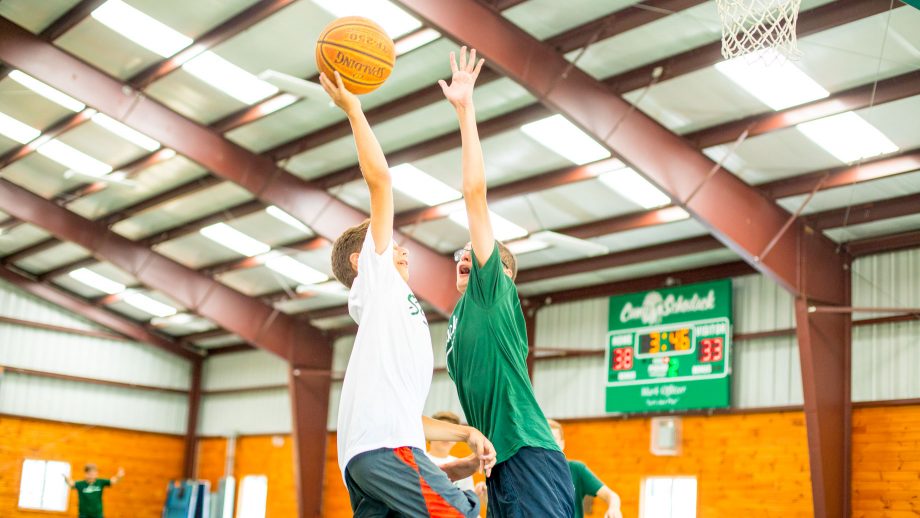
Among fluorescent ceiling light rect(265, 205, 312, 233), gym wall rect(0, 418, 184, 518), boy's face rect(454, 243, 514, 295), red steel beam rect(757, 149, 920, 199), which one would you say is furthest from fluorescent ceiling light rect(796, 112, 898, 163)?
gym wall rect(0, 418, 184, 518)

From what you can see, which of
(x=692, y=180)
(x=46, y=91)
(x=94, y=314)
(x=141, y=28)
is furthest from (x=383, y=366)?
(x=94, y=314)

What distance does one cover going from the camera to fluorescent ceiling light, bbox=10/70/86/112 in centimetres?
2038

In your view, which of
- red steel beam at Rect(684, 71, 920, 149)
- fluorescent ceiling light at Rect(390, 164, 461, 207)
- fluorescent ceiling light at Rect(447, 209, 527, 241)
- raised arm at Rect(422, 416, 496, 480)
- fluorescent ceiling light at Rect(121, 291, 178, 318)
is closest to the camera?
raised arm at Rect(422, 416, 496, 480)

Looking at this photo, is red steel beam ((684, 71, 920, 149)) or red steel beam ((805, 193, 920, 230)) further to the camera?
red steel beam ((805, 193, 920, 230))

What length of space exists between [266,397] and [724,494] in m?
16.4

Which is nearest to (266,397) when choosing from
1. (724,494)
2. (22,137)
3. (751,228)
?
(22,137)

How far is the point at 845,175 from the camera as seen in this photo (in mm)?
16656

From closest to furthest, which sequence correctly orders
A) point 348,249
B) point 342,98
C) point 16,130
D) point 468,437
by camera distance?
point 468,437
point 342,98
point 348,249
point 16,130

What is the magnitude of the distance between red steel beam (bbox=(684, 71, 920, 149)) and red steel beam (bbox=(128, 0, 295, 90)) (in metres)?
6.98

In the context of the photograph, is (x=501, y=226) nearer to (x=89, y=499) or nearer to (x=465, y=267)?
(x=89, y=499)

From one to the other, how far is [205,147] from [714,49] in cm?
1040

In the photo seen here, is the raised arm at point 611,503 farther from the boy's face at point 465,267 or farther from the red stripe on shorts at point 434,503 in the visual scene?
the red stripe on shorts at point 434,503

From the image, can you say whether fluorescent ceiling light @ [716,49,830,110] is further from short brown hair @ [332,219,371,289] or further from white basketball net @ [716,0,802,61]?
short brown hair @ [332,219,371,289]

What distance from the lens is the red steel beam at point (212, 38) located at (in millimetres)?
16250
